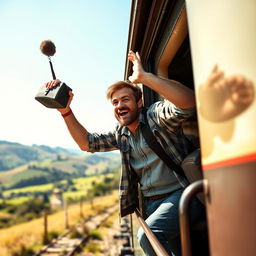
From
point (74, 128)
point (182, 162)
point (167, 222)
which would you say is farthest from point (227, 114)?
point (74, 128)

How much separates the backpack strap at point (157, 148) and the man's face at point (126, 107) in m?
0.15

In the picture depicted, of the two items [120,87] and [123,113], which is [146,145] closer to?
[123,113]

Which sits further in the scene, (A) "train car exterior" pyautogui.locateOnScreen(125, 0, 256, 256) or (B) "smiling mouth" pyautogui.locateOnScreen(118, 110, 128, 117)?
(B) "smiling mouth" pyautogui.locateOnScreen(118, 110, 128, 117)

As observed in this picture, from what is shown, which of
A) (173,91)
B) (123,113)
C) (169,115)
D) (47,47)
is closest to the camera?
(173,91)

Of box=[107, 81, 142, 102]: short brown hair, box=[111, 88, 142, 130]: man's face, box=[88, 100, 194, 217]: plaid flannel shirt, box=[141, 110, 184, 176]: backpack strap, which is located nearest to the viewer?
box=[88, 100, 194, 217]: plaid flannel shirt

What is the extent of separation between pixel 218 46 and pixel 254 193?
1.37 feet

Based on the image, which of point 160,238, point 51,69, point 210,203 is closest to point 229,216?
point 210,203

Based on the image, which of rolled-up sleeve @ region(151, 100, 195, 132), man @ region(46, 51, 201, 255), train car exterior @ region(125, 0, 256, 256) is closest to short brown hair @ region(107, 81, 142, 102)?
man @ region(46, 51, 201, 255)

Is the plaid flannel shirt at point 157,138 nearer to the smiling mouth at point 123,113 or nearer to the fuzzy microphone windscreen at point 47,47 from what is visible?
the smiling mouth at point 123,113

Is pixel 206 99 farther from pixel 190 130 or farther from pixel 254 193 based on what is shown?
pixel 190 130

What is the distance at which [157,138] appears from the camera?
1969 millimetres

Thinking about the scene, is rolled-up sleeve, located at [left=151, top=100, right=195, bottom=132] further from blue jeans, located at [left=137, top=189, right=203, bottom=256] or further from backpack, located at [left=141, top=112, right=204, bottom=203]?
blue jeans, located at [left=137, top=189, right=203, bottom=256]

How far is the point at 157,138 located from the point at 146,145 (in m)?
0.15

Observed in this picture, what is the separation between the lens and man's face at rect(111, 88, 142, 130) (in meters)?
2.18
